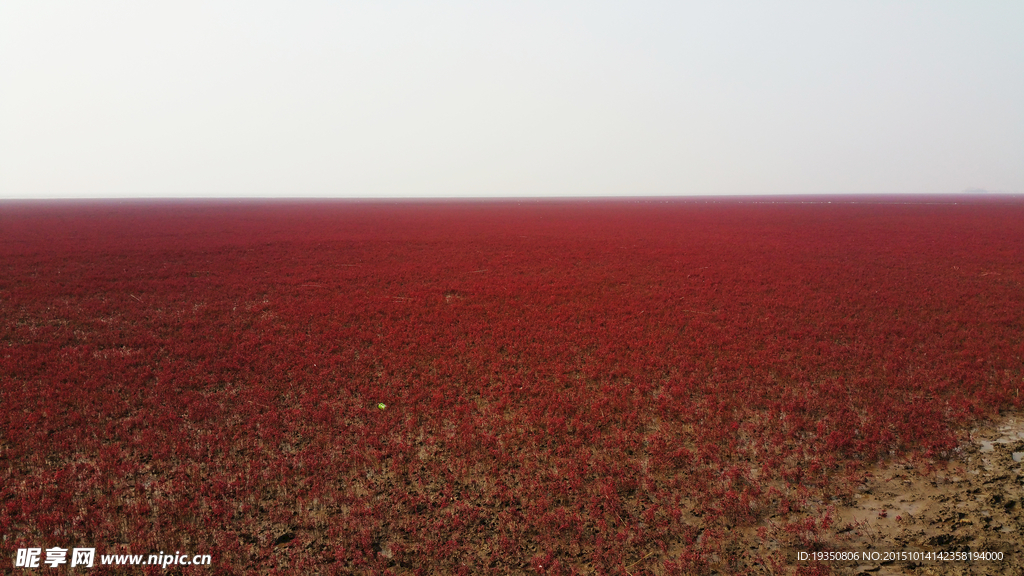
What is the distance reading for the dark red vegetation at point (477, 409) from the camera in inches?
232

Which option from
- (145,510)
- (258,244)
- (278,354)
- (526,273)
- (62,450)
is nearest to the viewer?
(145,510)

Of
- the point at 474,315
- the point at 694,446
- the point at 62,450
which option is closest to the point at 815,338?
the point at 694,446

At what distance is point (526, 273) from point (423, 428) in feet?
47.7

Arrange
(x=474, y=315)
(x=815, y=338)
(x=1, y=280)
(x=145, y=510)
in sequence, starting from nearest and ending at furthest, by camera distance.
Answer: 1. (x=145, y=510)
2. (x=815, y=338)
3. (x=474, y=315)
4. (x=1, y=280)

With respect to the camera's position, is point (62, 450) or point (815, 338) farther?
point (815, 338)

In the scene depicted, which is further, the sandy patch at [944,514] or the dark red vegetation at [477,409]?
the dark red vegetation at [477,409]

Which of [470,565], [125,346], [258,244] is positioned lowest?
Result: [470,565]

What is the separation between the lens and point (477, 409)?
9.25m

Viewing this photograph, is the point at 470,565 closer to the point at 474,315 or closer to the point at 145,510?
the point at 145,510

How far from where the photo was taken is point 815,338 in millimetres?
13039

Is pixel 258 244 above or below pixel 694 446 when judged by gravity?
above

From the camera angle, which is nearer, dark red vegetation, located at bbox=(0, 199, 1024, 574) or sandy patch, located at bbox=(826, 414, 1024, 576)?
sandy patch, located at bbox=(826, 414, 1024, 576)

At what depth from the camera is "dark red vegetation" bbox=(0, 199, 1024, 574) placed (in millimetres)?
5898

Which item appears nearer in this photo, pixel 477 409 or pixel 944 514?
pixel 944 514
